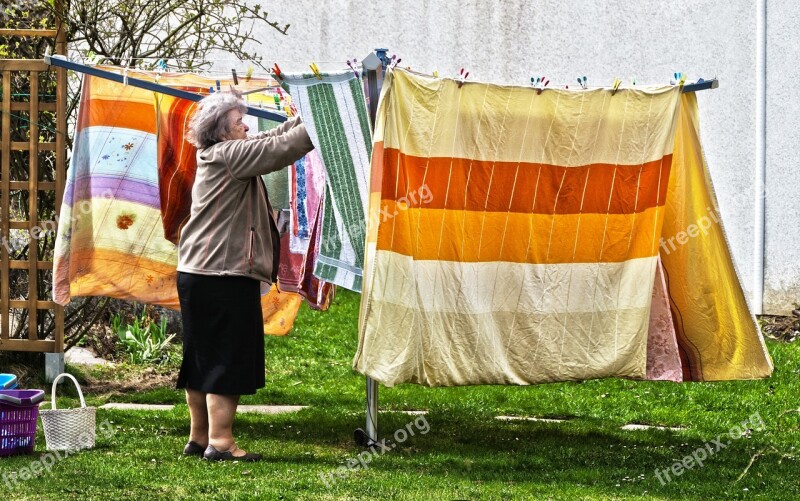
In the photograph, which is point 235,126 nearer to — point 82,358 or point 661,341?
point 661,341

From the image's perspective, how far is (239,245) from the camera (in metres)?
5.06

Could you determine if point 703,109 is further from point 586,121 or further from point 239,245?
Result: point 239,245

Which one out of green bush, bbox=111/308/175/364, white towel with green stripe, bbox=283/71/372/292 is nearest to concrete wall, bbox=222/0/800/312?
green bush, bbox=111/308/175/364

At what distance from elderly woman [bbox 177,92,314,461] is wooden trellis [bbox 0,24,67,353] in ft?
7.98

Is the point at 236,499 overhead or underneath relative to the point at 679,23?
underneath

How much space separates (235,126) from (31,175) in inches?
104

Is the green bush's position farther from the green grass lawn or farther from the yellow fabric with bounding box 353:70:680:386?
the yellow fabric with bounding box 353:70:680:386

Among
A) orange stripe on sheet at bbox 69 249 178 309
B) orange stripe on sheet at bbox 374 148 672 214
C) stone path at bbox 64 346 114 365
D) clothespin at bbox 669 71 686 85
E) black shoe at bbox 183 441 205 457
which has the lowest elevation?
stone path at bbox 64 346 114 365

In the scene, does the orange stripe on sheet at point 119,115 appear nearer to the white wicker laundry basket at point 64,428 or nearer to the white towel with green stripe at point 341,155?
the white towel with green stripe at point 341,155

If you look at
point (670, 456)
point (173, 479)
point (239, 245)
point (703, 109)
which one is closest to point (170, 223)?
point (239, 245)

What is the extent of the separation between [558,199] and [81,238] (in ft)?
9.26

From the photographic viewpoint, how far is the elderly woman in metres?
5.02

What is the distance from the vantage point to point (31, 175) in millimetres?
7203

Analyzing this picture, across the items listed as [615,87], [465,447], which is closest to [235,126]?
[615,87]
